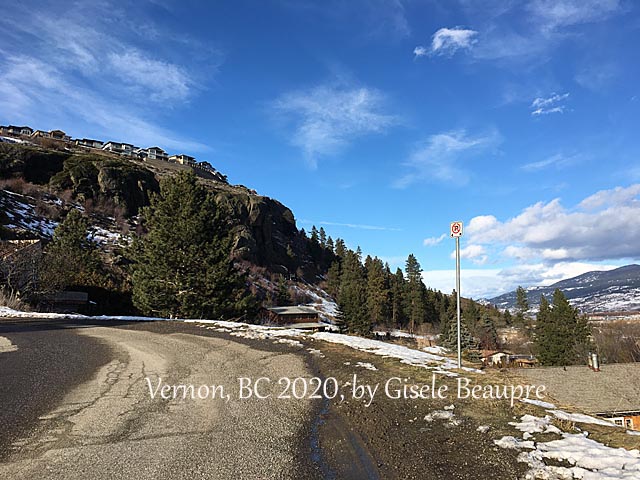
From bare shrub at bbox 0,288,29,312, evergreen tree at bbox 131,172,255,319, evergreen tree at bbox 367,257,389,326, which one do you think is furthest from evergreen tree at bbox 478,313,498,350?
bare shrub at bbox 0,288,29,312

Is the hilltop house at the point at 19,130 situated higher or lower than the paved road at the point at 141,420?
higher

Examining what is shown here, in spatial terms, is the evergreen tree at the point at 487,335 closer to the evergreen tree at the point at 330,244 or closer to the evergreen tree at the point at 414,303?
the evergreen tree at the point at 414,303

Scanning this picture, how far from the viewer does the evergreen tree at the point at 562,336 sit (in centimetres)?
4631

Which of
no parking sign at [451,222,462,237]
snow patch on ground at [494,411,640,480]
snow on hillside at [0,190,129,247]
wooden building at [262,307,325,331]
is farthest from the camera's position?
wooden building at [262,307,325,331]

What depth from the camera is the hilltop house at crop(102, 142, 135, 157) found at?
13238cm

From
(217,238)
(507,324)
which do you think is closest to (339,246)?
(507,324)

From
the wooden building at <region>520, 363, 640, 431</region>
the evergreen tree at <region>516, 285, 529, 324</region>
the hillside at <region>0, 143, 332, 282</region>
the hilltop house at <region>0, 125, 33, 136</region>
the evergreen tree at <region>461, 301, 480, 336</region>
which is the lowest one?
the wooden building at <region>520, 363, 640, 431</region>

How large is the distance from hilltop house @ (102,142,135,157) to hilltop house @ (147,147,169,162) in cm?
596

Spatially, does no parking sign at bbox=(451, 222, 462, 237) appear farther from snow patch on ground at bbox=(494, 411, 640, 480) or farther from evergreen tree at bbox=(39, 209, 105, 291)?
evergreen tree at bbox=(39, 209, 105, 291)

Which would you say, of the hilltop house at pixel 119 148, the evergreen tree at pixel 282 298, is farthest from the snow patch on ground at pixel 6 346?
the hilltop house at pixel 119 148

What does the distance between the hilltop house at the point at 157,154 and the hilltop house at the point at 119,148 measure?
5956mm

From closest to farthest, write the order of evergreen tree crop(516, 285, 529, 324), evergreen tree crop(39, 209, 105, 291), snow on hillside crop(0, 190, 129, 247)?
evergreen tree crop(39, 209, 105, 291) → snow on hillside crop(0, 190, 129, 247) → evergreen tree crop(516, 285, 529, 324)

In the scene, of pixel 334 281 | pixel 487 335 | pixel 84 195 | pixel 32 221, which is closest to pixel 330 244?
pixel 334 281

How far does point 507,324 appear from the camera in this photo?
117188mm
